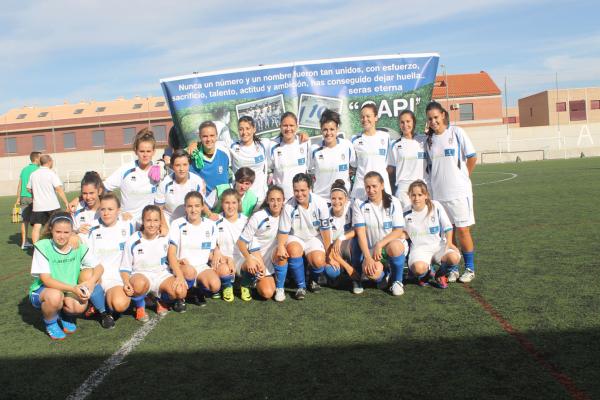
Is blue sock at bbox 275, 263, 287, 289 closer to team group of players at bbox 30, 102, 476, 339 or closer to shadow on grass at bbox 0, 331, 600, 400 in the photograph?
team group of players at bbox 30, 102, 476, 339

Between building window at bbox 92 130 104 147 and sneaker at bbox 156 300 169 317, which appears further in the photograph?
building window at bbox 92 130 104 147

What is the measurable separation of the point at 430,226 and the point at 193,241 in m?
2.16

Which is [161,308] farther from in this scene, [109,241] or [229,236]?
[229,236]

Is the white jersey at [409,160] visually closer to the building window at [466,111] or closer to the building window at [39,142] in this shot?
the building window at [466,111]

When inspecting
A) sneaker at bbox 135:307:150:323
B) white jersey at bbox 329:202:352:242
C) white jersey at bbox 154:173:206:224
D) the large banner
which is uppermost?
the large banner

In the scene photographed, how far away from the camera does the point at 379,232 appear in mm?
4930

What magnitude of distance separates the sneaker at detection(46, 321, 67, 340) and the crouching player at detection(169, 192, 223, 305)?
1.01 metres

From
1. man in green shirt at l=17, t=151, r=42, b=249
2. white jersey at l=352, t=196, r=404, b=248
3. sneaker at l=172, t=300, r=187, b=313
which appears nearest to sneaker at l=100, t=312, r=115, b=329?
sneaker at l=172, t=300, r=187, b=313

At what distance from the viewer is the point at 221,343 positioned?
3.69 m

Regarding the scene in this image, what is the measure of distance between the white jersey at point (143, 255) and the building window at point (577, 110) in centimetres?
4953

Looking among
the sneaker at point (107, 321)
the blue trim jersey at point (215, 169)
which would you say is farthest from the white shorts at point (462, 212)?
the sneaker at point (107, 321)

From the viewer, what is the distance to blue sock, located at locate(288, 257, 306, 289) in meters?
4.81

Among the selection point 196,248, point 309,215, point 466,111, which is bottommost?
point 196,248

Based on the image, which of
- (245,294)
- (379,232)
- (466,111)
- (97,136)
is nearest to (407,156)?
(379,232)
